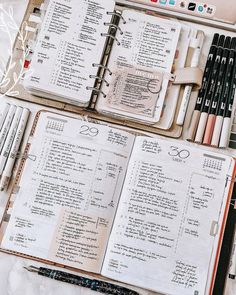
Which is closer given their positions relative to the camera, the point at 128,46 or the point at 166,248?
the point at 166,248

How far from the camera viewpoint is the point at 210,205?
850 mm

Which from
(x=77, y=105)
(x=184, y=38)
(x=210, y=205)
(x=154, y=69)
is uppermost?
(x=184, y=38)

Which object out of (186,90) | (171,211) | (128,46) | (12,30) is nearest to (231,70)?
(186,90)

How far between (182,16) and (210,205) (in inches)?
18.6

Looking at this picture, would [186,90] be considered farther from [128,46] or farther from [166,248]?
[166,248]

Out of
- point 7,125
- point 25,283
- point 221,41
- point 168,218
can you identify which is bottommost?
point 25,283

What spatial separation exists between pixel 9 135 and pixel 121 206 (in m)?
0.28

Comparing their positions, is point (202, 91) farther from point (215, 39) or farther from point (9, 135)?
point (9, 135)

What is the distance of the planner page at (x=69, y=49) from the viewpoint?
928 mm

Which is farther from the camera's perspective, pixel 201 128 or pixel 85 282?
pixel 201 128

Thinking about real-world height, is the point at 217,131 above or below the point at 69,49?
below

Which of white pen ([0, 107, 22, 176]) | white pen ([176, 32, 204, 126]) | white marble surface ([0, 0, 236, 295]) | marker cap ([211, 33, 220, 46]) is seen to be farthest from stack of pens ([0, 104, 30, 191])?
marker cap ([211, 33, 220, 46])

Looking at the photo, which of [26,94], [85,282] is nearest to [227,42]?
[26,94]

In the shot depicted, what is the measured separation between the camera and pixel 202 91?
3.10ft
